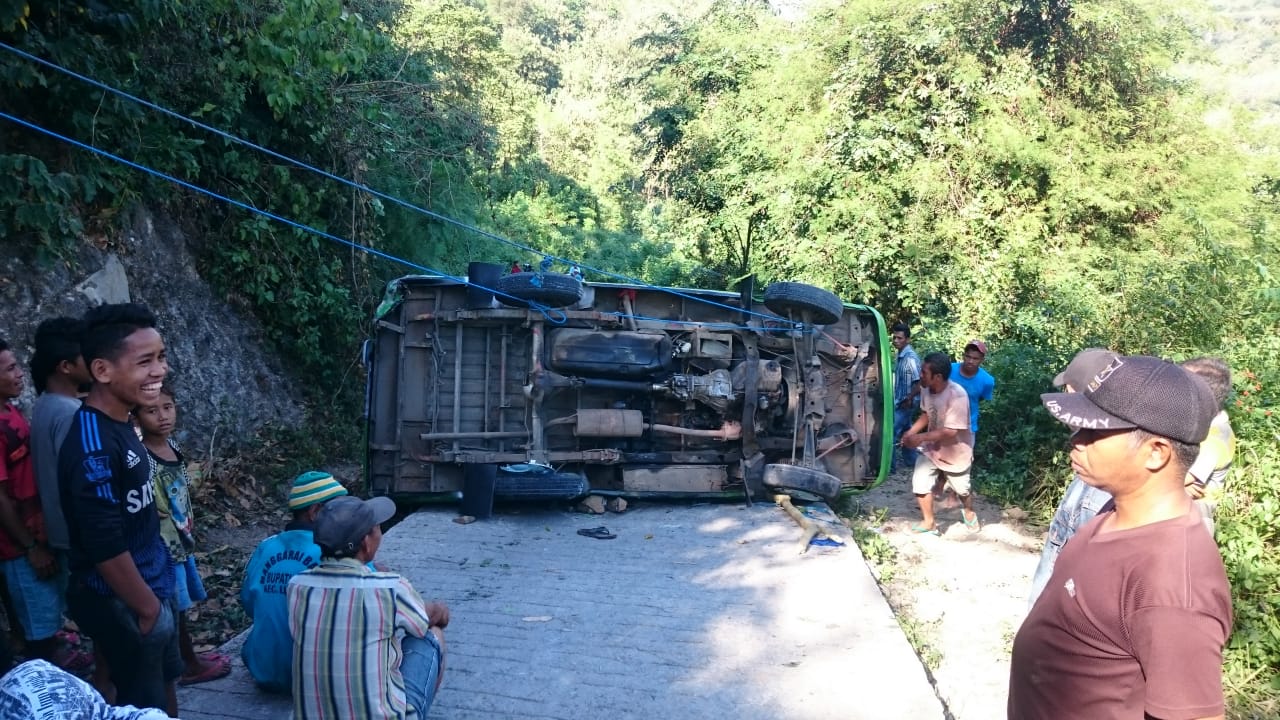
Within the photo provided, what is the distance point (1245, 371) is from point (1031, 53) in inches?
351

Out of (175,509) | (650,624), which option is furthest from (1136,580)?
(175,509)

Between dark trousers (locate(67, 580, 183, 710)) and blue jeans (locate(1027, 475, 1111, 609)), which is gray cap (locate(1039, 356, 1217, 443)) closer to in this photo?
blue jeans (locate(1027, 475, 1111, 609))

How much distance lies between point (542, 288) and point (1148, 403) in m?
5.89

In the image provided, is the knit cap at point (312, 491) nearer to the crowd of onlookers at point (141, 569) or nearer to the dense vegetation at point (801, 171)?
the crowd of onlookers at point (141, 569)

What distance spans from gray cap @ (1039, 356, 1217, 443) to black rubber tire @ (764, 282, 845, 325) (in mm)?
5550

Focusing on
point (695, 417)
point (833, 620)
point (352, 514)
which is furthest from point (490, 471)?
point (352, 514)

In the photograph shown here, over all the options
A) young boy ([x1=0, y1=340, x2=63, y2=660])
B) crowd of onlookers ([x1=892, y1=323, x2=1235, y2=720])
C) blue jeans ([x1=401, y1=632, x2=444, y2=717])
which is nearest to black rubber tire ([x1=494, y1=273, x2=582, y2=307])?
young boy ([x1=0, y1=340, x2=63, y2=660])

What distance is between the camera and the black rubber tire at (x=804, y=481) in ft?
24.5

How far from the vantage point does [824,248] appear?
15000 mm

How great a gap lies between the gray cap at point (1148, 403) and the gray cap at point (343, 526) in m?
2.24

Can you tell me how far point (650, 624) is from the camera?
542 cm

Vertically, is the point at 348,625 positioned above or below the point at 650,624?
above

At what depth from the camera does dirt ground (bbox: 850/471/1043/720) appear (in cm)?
520

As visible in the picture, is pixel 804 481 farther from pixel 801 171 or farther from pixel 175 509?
pixel 801 171
